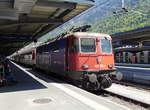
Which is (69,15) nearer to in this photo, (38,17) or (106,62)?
(38,17)

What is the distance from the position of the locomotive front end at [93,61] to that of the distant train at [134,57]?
43.6 feet

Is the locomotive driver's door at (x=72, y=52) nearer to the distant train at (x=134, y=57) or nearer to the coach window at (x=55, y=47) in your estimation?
the coach window at (x=55, y=47)

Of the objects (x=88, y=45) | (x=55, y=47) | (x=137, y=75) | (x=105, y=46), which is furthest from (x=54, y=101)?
(x=137, y=75)

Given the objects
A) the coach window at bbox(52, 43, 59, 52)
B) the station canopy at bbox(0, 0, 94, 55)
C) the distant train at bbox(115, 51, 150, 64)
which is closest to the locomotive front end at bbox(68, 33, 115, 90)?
the station canopy at bbox(0, 0, 94, 55)

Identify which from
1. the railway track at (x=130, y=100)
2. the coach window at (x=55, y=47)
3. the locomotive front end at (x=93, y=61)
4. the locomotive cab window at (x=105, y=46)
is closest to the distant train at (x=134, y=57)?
the coach window at (x=55, y=47)

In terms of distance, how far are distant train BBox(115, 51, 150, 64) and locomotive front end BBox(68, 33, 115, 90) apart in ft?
43.6

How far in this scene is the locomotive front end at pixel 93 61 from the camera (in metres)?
11.6

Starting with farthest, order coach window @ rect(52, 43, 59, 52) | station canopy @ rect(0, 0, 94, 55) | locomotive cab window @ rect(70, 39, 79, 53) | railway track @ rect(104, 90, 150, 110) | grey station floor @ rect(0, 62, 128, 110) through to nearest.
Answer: coach window @ rect(52, 43, 59, 52), locomotive cab window @ rect(70, 39, 79, 53), station canopy @ rect(0, 0, 94, 55), railway track @ rect(104, 90, 150, 110), grey station floor @ rect(0, 62, 128, 110)

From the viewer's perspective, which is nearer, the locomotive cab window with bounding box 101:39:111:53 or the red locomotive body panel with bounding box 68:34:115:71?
the red locomotive body panel with bounding box 68:34:115:71

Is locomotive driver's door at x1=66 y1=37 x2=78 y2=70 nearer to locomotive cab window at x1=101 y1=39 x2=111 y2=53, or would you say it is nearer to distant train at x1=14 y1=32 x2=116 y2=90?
distant train at x1=14 y1=32 x2=116 y2=90

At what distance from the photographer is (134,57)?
88.2ft

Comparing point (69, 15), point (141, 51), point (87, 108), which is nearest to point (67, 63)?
point (69, 15)

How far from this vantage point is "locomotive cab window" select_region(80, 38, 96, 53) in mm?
12006

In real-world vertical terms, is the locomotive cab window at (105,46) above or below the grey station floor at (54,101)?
above
